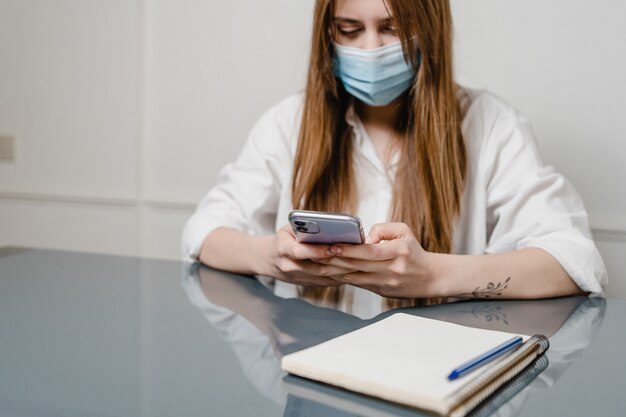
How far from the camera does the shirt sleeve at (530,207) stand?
110cm

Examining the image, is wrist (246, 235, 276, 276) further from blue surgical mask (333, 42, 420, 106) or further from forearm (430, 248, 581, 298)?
blue surgical mask (333, 42, 420, 106)

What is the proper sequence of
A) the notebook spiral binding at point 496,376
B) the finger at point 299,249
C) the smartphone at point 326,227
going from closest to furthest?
the notebook spiral binding at point 496,376 → the smartphone at point 326,227 → the finger at point 299,249

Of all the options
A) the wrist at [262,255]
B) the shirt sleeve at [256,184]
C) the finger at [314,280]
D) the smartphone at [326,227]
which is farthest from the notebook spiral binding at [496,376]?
the shirt sleeve at [256,184]

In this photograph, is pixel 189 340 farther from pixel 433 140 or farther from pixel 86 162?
pixel 86 162

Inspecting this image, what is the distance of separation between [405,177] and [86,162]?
1.36 m

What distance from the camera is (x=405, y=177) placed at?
1366mm

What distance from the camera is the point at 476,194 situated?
1364mm

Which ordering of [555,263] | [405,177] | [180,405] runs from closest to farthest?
1. [180,405]
2. [555,263]
3. [405,177]

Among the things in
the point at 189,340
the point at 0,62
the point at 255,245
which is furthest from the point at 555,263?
the point at 0,62

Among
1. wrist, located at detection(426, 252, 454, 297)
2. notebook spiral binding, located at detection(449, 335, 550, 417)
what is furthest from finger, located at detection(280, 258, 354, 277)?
notebook spiral binding, located at detection(449, 335, 550, 417)

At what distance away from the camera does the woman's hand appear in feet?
3.19

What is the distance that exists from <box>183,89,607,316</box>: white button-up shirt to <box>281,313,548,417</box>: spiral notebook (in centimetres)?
32

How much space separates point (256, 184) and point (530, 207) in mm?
589

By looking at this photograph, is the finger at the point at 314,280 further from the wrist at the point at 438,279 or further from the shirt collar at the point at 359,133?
the shirt collar at the point at 359,133
